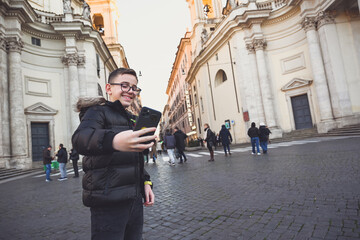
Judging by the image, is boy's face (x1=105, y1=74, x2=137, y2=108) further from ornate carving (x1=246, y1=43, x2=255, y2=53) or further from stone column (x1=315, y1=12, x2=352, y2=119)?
ornate carving (x1=246, y1=43, x2=255, y2=53)

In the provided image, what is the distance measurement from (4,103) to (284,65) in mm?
24146

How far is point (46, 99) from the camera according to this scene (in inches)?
809

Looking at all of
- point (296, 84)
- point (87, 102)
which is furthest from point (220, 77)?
point (87, 102)

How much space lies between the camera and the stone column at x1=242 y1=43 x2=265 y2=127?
74.2 ft

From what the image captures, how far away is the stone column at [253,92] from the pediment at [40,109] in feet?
60.6

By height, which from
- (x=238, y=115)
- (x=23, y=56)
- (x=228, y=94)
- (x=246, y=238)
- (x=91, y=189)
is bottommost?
(x=246, y=238)

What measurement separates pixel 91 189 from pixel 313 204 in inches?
140

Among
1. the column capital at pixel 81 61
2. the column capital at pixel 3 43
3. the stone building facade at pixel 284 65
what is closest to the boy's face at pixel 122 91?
the column capital at pixel 3 43

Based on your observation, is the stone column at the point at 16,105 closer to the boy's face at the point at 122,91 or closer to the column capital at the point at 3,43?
the column capital at the point at 3,43

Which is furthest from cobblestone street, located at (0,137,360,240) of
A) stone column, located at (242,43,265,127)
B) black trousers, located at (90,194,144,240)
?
stone column, located at (242,43,265,127)

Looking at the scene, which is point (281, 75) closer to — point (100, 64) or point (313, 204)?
point (100, 64)

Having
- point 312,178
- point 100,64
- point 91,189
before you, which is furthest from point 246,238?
point 100,64

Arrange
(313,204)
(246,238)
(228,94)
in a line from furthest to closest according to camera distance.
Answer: (228,94)
(313,204)
(246,238)

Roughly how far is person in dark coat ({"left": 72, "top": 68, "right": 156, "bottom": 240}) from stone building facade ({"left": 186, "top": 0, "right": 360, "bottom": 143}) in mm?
20759
